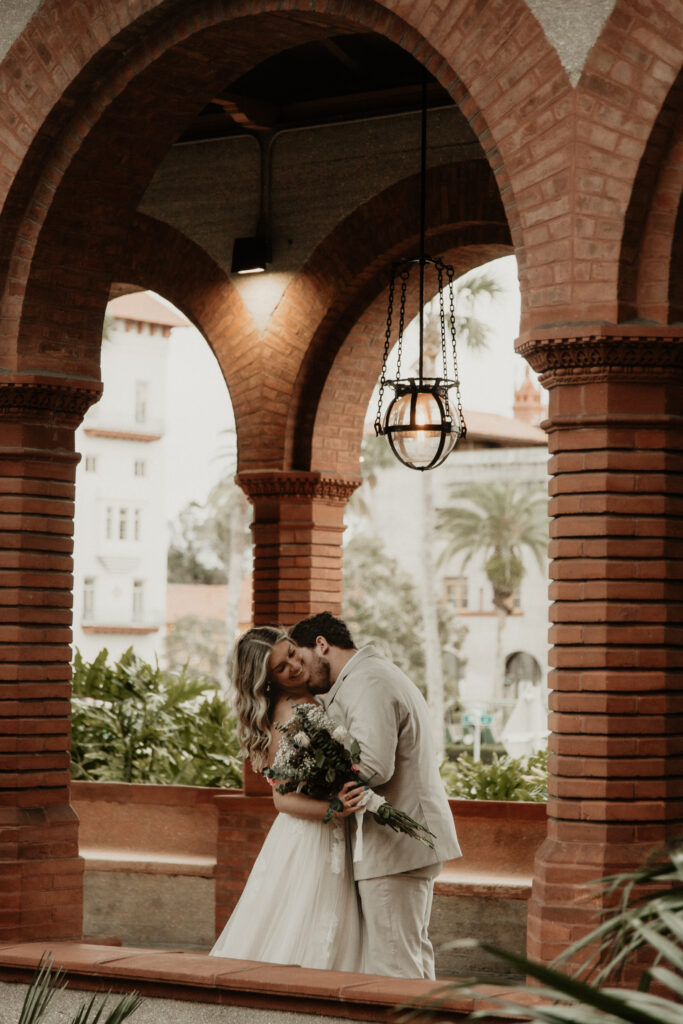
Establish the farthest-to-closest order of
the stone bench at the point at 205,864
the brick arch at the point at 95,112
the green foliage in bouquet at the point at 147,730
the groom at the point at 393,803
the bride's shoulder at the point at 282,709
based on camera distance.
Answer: the green foliage in bouquet at the point at 147,730
the stone bench at the point at 205,864
the brick arch at the point at 95,112
the bride's shoulder at the point at 282,709
the groom at the point at 393,803

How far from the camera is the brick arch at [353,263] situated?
1013 centimetres

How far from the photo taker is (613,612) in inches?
227

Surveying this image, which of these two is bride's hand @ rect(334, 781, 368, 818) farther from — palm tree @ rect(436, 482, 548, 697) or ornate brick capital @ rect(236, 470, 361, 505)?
palm tree @ rect(436, 482, 548, 697)

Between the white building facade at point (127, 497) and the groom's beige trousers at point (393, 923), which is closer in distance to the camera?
the groom's beige trousers at point (393, 923)

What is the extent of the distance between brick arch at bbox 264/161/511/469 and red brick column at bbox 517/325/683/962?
4396mm

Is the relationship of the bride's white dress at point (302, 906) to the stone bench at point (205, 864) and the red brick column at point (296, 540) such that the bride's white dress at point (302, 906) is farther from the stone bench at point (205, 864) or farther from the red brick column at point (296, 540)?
the red brick column at point (296, 540)

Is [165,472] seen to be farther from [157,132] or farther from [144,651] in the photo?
[157,132]

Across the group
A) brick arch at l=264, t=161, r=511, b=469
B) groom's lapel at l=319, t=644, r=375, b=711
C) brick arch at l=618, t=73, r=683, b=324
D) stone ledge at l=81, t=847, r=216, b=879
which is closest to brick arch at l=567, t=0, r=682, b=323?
brick arch at l=618, t=73, r=683, b=324

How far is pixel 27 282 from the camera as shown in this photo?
7.56 meters

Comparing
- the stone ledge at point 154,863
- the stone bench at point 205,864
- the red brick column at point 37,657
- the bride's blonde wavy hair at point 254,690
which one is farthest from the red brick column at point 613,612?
the stone ledge at point 154,863

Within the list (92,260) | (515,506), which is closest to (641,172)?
(92,260)

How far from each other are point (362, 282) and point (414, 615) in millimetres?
42086

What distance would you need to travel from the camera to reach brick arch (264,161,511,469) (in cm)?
1013

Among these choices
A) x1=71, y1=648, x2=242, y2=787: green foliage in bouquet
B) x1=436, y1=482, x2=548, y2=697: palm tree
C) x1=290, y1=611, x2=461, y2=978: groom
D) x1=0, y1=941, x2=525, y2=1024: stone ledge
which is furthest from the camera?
x1=436, y1=482, x2=548, y2=697: palm tree
